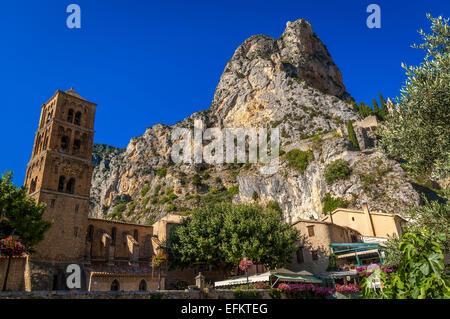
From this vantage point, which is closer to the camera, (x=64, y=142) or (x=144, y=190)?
(x=64, y=142)

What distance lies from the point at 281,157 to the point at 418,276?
234 feet

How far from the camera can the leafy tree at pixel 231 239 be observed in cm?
3147

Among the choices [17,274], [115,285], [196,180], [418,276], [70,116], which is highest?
[196,180]

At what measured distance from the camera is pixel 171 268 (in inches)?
1406

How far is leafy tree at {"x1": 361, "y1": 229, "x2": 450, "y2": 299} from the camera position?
4356 mm

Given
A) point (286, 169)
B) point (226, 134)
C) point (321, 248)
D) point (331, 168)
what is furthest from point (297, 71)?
point (321, 248)

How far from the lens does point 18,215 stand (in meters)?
23.2

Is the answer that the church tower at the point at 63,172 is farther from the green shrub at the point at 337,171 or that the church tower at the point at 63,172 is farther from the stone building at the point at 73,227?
the green shrub at the point at 337,171

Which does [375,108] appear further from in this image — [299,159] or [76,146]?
[76,146]

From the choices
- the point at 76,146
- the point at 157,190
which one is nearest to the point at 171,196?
the point at 157,190

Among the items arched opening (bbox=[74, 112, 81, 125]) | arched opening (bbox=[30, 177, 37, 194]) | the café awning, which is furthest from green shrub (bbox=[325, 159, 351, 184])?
arched opening (bbox=[30, 177, 37, 194])

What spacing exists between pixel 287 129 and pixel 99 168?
303 feet

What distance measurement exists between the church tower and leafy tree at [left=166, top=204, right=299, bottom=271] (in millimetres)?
11276
